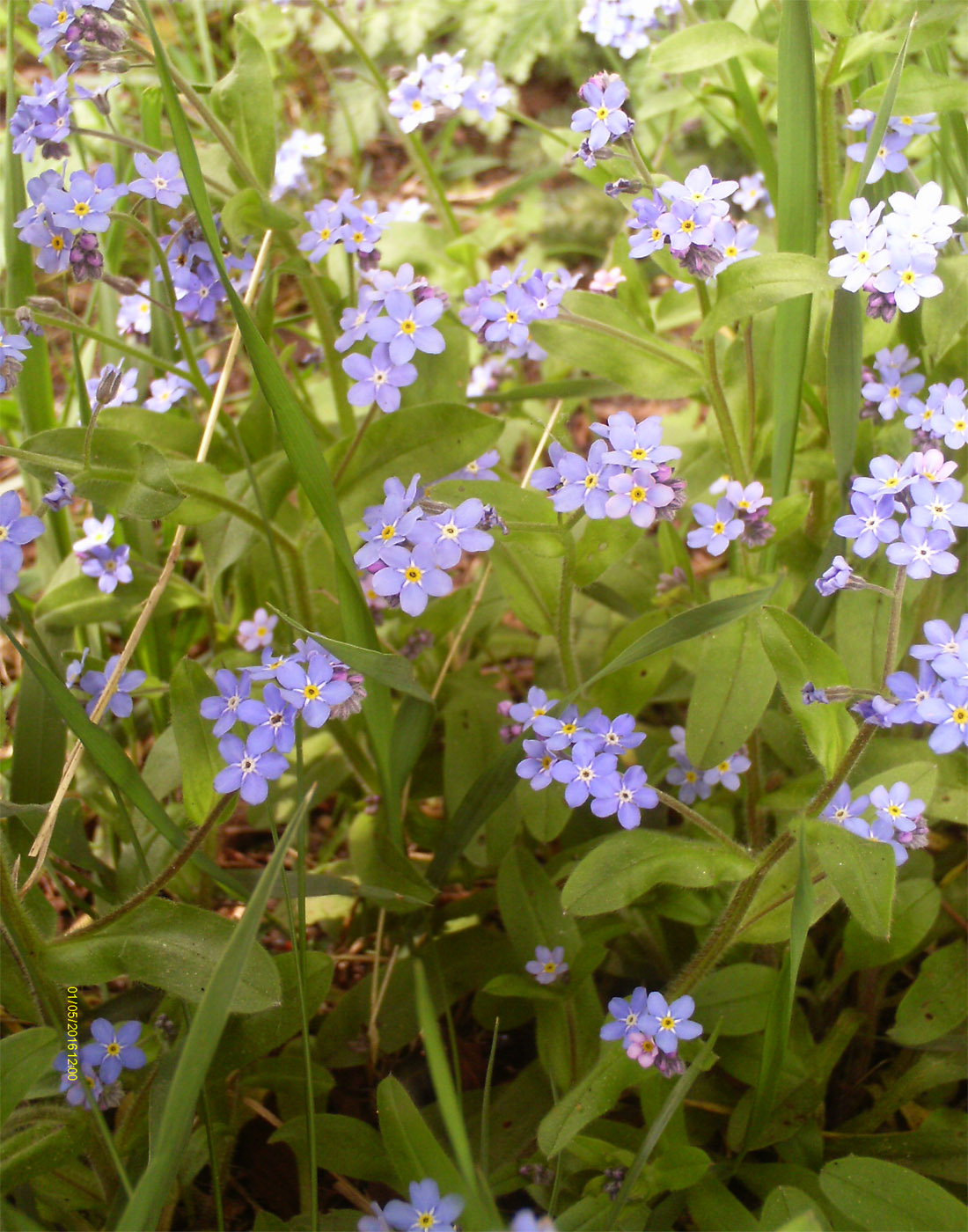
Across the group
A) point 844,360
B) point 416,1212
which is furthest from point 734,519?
point 416,1212

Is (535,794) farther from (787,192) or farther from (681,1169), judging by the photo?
(787,192)

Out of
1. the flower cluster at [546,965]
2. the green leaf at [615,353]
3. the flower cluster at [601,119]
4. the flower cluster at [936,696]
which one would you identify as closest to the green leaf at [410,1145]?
the flower cluster at [546,965]

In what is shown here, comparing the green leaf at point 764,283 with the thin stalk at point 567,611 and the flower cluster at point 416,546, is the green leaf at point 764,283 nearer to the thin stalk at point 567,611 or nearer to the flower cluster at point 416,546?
the thin stalk at point 567,611

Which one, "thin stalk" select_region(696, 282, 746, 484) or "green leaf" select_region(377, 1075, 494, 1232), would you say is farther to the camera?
"thin stalk" select_region(696, 282, 746, 484)

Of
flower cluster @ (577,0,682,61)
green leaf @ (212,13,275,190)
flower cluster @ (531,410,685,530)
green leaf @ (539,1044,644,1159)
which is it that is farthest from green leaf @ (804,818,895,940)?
flower cluster @ (577,0,682,61)

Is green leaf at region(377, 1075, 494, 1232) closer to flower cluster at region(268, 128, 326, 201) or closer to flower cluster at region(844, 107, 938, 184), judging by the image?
flower cluster at region(844, 107, 938, 184)

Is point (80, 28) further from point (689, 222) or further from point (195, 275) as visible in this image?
point (689, 222)

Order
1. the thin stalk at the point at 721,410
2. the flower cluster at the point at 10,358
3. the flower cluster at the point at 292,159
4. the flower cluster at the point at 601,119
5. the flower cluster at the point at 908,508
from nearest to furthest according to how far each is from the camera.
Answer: the flower cluster at the point at 908,508 → the flower cluster at the point at 10,358 → the flower cluster at the point at 601,119 → the thin stalk at the point at 721,410 → the flower cluster at the point at 292,159
